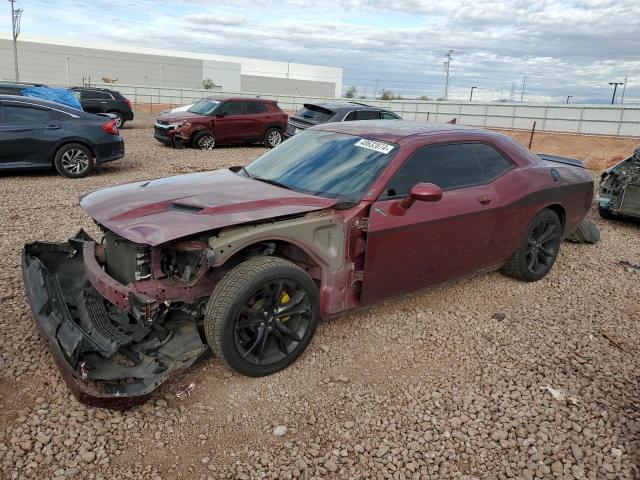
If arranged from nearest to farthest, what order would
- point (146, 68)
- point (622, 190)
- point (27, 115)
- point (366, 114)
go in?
point (622, 190), point (27, 115), point (366, 114), point (146, 68)

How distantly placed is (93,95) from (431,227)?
1820cm

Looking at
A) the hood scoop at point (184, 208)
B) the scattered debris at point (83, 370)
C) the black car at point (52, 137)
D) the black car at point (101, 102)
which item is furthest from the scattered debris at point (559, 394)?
the black car at point (101, 102)

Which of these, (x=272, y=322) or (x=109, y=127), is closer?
(x=272, y=322)

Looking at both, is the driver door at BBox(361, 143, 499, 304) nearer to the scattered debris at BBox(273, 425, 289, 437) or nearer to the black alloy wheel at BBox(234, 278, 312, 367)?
the black alloy wheel at BBox(234, 278, 312, 367)

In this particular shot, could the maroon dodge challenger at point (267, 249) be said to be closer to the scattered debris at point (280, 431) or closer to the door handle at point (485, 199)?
the door handle at point (485, 199)

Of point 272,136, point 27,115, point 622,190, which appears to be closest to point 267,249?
point 622,190

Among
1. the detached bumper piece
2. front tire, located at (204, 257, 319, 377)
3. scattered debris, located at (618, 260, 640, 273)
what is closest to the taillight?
the detached bumper piece

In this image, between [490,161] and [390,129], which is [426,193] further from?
[490,161]

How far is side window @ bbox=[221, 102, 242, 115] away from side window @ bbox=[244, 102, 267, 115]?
22 cm

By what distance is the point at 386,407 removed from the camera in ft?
10.2

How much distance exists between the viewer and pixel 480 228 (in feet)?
14.1

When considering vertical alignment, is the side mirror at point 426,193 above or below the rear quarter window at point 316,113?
below

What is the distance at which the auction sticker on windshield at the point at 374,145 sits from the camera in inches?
153

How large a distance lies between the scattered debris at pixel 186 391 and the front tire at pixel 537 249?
3.27 m
